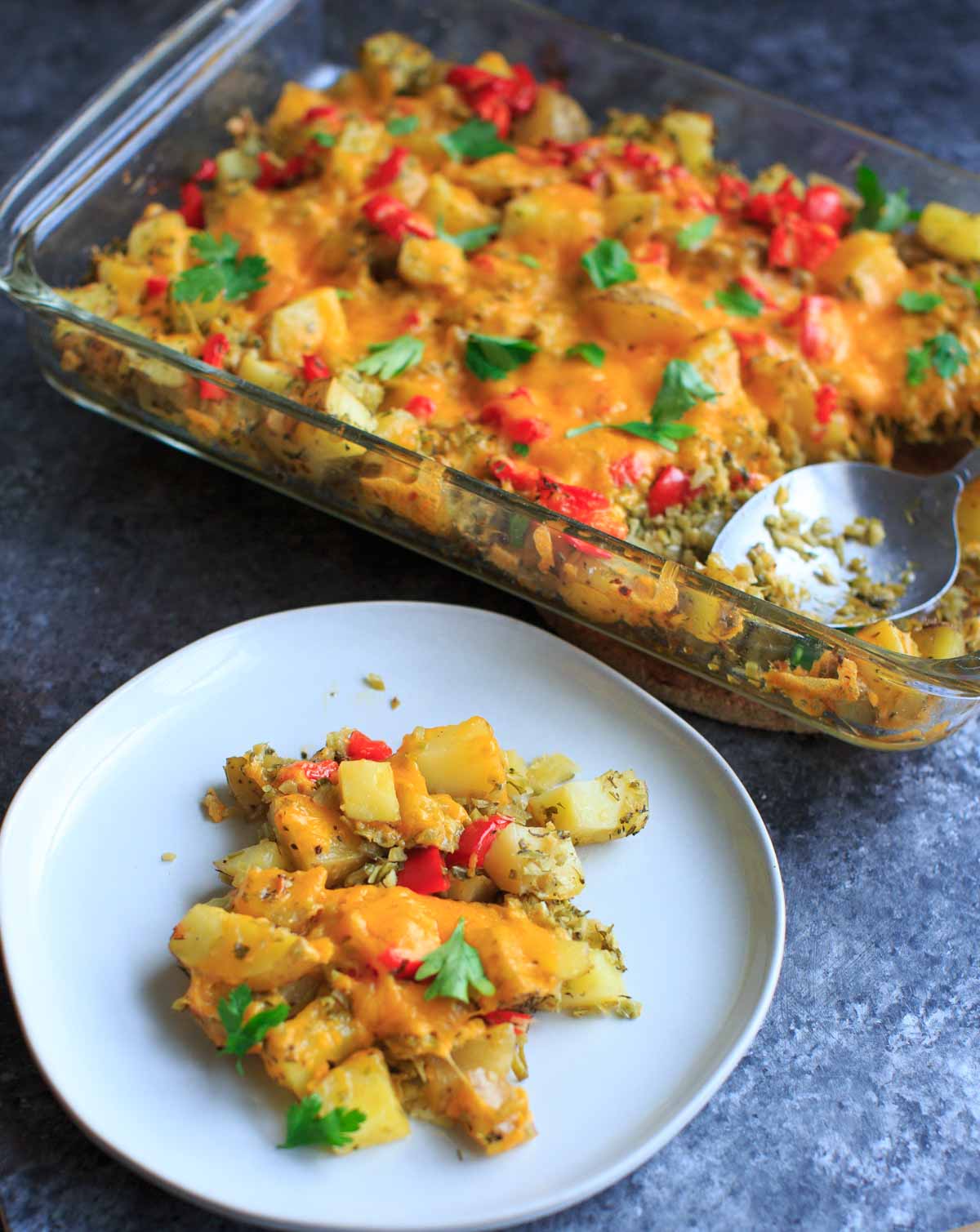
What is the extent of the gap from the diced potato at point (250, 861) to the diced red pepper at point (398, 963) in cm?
26

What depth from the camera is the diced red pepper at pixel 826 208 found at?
9.58 ft

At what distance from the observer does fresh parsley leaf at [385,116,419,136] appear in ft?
9.75

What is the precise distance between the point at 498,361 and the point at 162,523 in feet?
2.35

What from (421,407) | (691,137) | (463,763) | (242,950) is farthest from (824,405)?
(242,950)

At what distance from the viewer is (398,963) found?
165 cm

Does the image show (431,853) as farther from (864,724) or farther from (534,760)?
(864,724)

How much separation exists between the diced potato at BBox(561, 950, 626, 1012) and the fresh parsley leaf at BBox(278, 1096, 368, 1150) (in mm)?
335

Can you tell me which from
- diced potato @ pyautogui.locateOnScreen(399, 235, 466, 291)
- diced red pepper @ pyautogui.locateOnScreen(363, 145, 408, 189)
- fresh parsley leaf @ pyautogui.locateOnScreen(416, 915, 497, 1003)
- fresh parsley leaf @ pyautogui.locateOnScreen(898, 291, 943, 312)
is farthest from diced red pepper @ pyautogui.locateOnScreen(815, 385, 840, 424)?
fresh parsley leaf @ pyautogui.locateOnScreen(416, 915, 497, 1003)

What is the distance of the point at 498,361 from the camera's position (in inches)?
97.9

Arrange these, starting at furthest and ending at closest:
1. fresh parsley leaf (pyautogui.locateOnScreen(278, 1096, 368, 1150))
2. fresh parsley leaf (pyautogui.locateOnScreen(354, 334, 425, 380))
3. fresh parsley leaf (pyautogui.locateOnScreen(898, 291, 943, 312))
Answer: fresh parsley leaf (pyautogui.locateOnScreen(898, 291, 943, 312)), fresh parsley leaf (pyautogui.locateOnScreen(354, 334, 425, 380)), fresh parsley leaf (pyautogui.locateOnScreen(278, 1096, 368, 1150))

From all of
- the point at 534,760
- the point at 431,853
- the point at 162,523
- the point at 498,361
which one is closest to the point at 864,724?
the point at 534,760

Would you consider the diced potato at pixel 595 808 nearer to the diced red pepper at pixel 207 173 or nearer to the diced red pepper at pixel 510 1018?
the diced red pepper at pixel 510 1018

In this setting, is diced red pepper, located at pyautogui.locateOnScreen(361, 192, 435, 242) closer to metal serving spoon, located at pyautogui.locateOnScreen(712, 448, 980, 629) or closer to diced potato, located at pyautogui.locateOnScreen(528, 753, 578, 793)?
metal serving spoon, located at pyautogui.locateOnScreen(712, 448, 980, 629)

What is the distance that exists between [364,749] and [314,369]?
0.79m
